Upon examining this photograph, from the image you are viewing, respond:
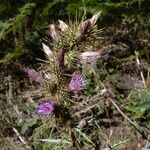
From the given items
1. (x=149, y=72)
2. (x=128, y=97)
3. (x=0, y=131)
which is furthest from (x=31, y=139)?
(x=149, y=72)

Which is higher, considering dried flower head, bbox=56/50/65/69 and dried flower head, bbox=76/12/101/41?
dried flower head, bbox=76/12/101/41

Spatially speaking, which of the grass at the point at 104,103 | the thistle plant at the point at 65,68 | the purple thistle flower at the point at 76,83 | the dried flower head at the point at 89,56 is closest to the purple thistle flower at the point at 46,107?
the thistle plant at the point at 65,68

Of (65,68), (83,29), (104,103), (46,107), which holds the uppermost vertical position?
(83,29)

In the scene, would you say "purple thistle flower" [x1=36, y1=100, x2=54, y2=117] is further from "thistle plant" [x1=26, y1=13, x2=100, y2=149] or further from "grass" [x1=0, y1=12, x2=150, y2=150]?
"grass" [x1=0, y1=12, x2=150, y2=150]

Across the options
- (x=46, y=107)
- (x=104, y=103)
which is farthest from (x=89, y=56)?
(x=104, y=103)

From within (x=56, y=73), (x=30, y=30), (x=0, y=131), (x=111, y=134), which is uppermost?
(x=56, y=73)

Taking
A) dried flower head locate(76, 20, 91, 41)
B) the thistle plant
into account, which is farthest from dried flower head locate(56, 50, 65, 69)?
dried flower head locate(76, 20, 91, 41)

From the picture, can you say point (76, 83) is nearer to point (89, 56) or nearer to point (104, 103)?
point (89, 56)

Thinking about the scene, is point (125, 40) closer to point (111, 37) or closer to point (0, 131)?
point (111, 37)

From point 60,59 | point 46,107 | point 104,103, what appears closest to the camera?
point 60,59
